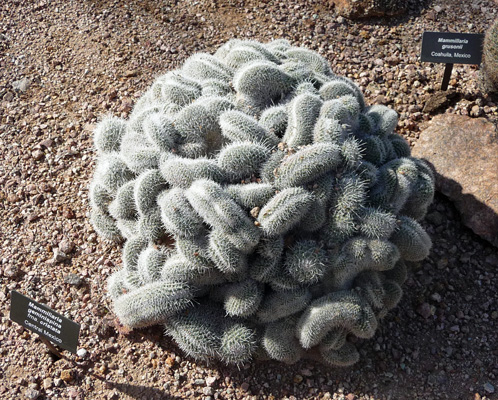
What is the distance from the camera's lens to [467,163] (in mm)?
3865

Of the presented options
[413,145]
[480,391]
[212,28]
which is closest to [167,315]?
[480,391]

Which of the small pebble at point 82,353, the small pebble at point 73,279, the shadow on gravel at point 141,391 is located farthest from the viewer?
the small pebble at point 73,279

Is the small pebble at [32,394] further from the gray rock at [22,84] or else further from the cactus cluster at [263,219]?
the gray rock at [22,84]

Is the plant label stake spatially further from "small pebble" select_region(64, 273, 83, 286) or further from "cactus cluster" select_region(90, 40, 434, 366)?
"small pebble" select_region(64, 273, 83, 286)

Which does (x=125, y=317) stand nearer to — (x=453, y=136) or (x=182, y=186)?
(x=182, y=186)

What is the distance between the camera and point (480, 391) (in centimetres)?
310

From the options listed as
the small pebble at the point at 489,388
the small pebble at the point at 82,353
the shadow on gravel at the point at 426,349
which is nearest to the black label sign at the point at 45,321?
the small pebble at the point at 82,353

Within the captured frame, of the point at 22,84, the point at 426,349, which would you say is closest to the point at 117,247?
the point at 22,84

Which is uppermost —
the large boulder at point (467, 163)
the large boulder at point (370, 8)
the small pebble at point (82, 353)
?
the large boulder at point (370, 8)

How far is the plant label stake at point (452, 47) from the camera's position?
409cm

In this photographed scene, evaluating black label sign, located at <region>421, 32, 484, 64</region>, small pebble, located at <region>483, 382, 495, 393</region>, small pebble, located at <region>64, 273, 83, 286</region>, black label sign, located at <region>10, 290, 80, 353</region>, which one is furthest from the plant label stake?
black label sign, located at <region>10, 290, 80, 353</region>

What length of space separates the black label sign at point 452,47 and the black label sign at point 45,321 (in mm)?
3283

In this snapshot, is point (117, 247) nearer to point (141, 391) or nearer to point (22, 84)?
point (141, 391)

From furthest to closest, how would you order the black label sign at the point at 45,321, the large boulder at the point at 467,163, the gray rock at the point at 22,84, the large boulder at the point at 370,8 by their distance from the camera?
the large boulder at the point at 370,8 → the gray rock at the point at 22,84 → the large boulder at the point at 467,163 → the black label sign at the point at 45,321
